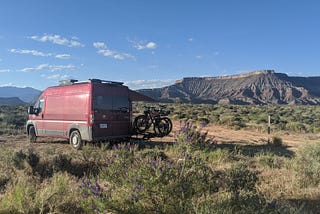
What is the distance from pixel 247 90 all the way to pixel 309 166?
14522 cm

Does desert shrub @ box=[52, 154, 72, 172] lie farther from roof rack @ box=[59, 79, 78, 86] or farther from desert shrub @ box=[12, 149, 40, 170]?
roof rack @ box=[59, 79, 78, 86]

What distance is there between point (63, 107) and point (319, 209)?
9205 mm

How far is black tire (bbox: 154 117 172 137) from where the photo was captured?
12555mm

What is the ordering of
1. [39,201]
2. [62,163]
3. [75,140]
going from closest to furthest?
1. [39,201]
2. [62,163]
3. [75,140]

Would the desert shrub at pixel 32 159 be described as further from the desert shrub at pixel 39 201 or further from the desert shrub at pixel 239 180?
the desert shrub at pixel 239 180

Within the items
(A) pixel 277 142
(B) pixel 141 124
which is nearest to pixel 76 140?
(B) pixel 141 124

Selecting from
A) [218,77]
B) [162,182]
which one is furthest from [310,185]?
[218,77]

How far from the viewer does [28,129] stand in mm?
13016

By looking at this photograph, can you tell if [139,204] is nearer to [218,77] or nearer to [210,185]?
[210,185]

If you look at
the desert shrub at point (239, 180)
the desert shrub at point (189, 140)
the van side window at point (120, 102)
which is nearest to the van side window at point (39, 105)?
the van side window at point (120, 102)

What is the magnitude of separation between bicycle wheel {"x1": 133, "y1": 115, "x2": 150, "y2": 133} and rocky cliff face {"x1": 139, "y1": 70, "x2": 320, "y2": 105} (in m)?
104

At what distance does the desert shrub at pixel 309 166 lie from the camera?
18.7 feet

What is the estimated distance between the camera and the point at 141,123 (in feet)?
39.8

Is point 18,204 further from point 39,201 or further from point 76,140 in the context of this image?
point 76,140
